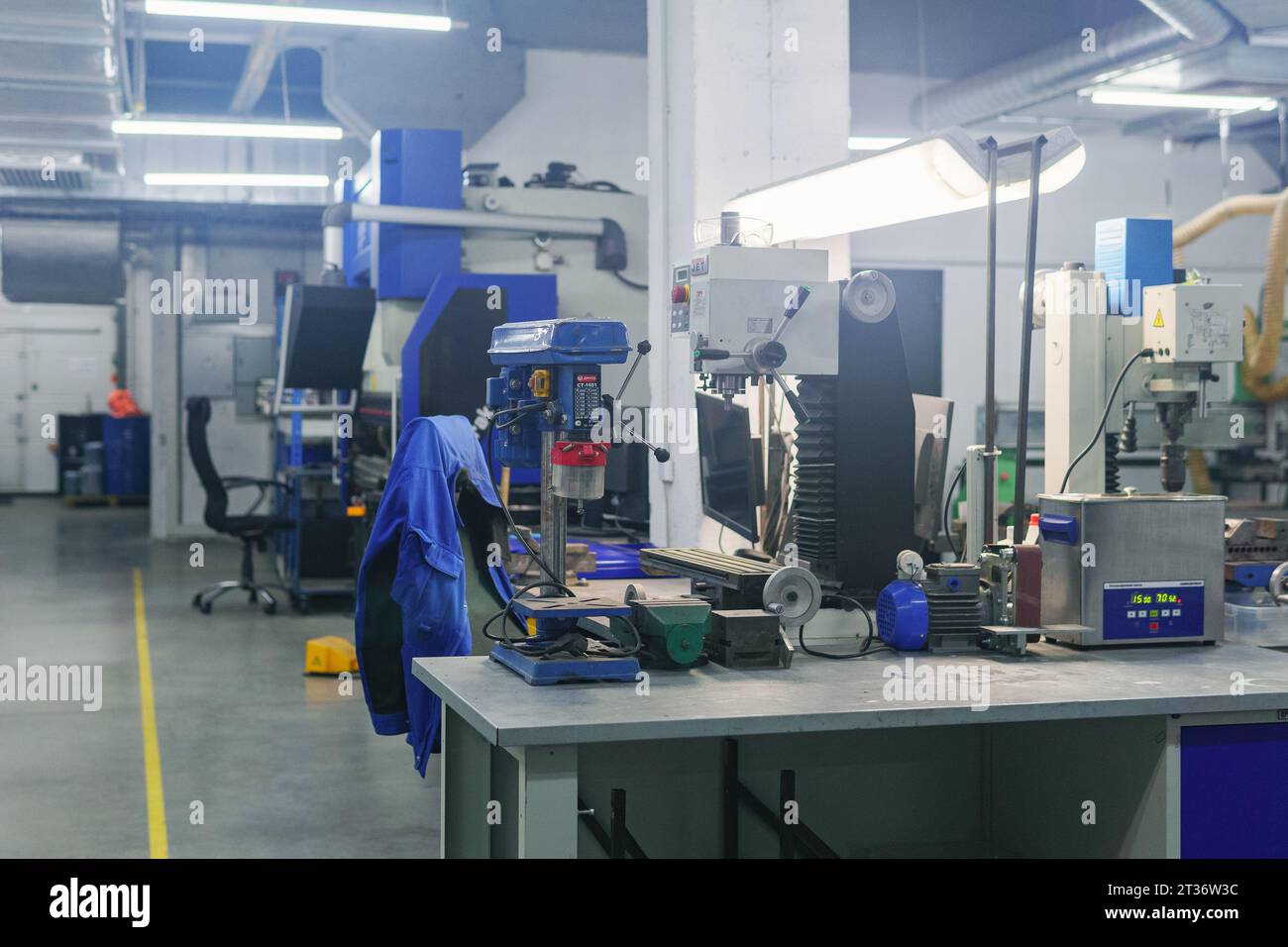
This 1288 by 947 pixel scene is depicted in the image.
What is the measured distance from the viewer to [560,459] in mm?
2168

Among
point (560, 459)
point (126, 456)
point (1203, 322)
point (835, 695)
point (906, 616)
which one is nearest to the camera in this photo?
point (835, 695)

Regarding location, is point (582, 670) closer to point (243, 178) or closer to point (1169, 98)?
point (1169, 98)

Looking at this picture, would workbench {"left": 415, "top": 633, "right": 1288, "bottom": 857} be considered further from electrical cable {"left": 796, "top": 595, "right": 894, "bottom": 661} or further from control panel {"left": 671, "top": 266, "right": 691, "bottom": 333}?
control panel {"left": 671, "top": 266, "right": 691, "bottom": 333}

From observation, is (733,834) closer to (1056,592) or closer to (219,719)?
(1056,592)

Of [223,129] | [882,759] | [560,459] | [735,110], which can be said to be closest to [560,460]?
[560,459]

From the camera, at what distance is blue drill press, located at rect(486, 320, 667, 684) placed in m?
2.12

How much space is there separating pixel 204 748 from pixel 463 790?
250 cm

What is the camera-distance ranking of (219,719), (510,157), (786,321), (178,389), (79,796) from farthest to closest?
(178,389)
(510,157)
(219,719)
(79,796)
(786,321)

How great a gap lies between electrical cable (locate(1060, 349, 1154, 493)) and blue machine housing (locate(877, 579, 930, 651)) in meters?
0.51

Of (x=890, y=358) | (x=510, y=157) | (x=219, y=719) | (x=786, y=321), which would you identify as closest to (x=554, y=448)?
(x=786, y=321)

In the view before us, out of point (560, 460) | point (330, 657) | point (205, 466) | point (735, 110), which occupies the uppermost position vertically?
point (735, 110)
